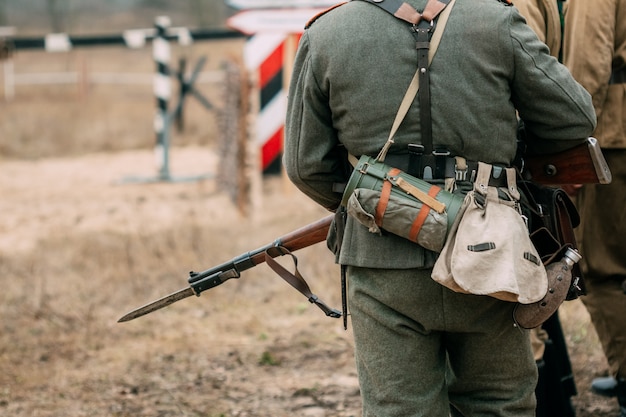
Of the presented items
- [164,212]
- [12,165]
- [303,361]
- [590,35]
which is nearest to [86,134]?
[12,165]

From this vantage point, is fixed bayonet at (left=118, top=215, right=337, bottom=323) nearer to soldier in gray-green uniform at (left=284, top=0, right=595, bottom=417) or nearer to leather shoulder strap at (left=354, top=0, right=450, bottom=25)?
soldier in gray-green uniform at (left=284, top=0, right=595, bottom=417)

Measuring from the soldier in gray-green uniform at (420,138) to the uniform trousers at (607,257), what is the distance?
1.09 meters

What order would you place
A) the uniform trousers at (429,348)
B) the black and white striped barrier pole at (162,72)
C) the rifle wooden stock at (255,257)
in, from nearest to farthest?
the uniform trousers at (429,348) → the rifle wooden stock at (255,257) → the black and white striped barrier pole at (162,72)

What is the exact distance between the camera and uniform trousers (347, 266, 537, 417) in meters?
2.91

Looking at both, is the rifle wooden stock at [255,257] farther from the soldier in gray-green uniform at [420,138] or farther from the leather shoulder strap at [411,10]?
the leather shoulder strap at [411,10]

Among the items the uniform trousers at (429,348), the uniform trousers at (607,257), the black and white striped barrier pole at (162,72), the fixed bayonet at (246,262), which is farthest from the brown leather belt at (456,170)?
the black and white striped barrier pole at (162,72)

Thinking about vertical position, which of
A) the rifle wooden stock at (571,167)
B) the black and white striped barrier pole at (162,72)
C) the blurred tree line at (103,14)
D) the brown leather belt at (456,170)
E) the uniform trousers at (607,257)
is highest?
the brown leather belt at (456,170)

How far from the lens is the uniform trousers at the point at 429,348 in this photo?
2914 millimetres

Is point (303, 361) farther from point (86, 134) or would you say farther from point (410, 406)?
point (86, 134)

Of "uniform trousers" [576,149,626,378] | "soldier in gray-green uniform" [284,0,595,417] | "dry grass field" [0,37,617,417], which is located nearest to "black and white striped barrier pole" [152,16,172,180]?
"dry grass field" [0,37,617,417]

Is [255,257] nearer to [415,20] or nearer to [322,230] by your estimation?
[322,230]

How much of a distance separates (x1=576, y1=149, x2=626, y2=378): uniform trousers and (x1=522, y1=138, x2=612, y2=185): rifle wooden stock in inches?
36.7

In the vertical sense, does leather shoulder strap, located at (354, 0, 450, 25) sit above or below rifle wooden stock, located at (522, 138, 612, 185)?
above

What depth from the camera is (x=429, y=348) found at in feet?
9.79
